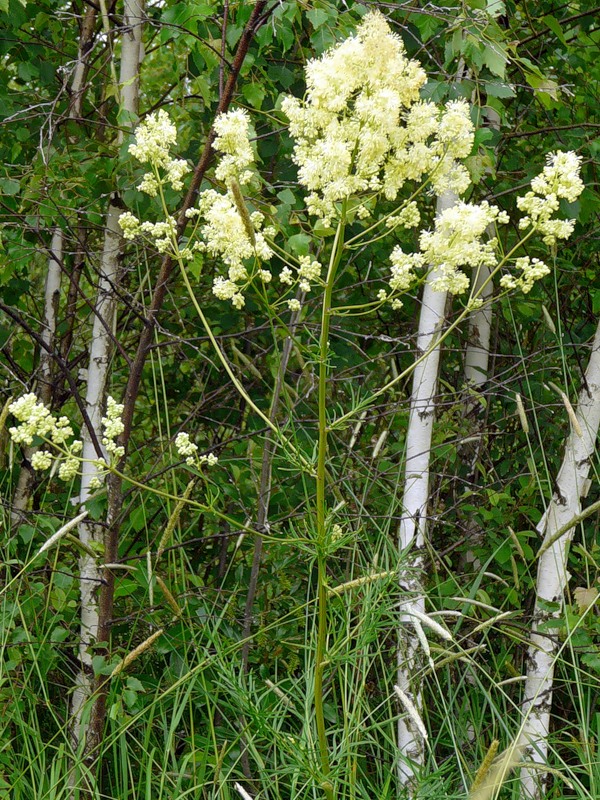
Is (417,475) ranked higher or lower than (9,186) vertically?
lower

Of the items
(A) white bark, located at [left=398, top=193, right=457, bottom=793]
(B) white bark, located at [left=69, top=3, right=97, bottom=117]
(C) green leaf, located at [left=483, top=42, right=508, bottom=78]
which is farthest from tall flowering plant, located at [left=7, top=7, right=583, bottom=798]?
(B) white bark, located at [left=69, top=3, right=97, bottom=117]

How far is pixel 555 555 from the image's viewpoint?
256 cm

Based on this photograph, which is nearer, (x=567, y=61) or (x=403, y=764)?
(x=403, y=764)

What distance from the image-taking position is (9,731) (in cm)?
249

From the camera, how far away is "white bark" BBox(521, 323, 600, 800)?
2.59 meters

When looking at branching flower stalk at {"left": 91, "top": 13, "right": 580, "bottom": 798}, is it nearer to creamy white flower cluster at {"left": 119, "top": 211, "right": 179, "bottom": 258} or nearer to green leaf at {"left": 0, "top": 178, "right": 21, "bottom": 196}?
creamy white flower cluster at {"left": 119, "top": 211, "right": 179, "bottom": 258}

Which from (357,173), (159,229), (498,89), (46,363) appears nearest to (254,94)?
(498,89)

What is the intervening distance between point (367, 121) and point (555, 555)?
167cm

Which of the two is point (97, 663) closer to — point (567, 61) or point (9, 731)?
point (9, 731)

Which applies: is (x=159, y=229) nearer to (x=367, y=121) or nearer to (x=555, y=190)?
(x=367, y=121)

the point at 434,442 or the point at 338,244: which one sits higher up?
the point at 338,244

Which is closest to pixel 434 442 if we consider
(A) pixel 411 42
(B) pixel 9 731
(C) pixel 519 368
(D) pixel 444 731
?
(C) pixel 519 368

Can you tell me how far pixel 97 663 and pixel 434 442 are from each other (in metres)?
1.37

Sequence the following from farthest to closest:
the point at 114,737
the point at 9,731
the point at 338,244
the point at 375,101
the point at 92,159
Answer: the point at 92,159 → the point at 9,731 → the point at 114,737 → the point at 338,244 → the point at 375,101
